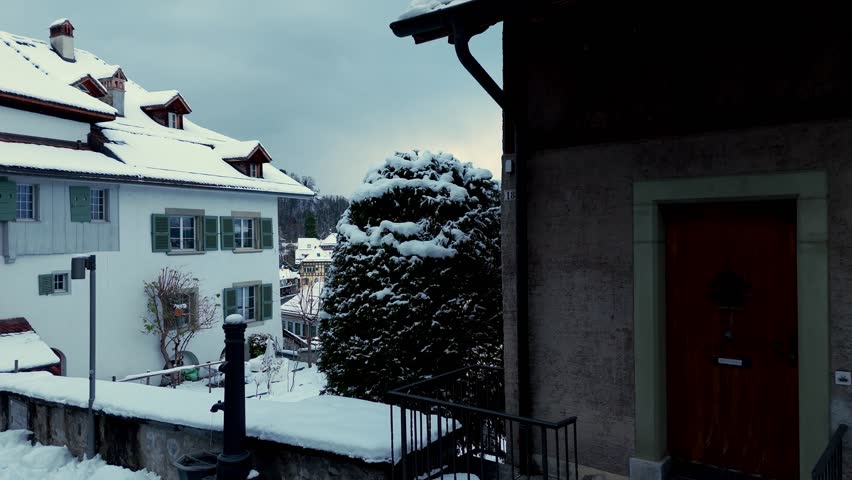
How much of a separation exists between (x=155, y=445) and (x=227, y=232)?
1666cm

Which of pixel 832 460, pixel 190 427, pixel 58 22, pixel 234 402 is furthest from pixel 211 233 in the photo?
pixel 832 460

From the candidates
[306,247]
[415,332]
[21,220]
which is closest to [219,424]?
[415,332]

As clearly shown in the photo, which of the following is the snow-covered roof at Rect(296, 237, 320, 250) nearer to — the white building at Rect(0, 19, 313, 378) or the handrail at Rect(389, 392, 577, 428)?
the white building at Rect(0, 19, 313, 378)

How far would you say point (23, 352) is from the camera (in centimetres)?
1178

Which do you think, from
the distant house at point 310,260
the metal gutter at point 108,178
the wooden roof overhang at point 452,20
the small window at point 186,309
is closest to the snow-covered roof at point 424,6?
the wooden roof overhang at point 452,20

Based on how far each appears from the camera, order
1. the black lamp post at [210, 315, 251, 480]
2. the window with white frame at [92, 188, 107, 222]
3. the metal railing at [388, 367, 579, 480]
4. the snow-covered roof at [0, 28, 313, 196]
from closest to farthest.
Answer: the metal railing at [388, 367, 579, 480] < the black lamp post at [210, 315, 251, 480] < the snow-covered roof at [0, 28, 313, 196] < the window with white frame at [92, 188, 107, 222]

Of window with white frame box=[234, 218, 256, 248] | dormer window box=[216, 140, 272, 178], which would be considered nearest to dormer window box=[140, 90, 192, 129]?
dormer window box=[216, 140, 272, 178]

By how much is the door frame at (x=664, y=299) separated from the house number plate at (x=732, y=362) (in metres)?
0.37

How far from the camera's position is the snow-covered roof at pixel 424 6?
456 cm

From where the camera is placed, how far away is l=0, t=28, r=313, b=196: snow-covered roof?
16.5 m

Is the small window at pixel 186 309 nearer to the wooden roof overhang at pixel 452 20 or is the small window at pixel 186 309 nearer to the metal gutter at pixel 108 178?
the metal gutter at pixel 108 178

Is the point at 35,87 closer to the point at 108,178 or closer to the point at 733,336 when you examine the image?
the point at 108,178

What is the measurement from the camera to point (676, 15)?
4547 millimetres

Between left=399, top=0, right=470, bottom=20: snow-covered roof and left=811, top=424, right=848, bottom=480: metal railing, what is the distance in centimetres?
367
